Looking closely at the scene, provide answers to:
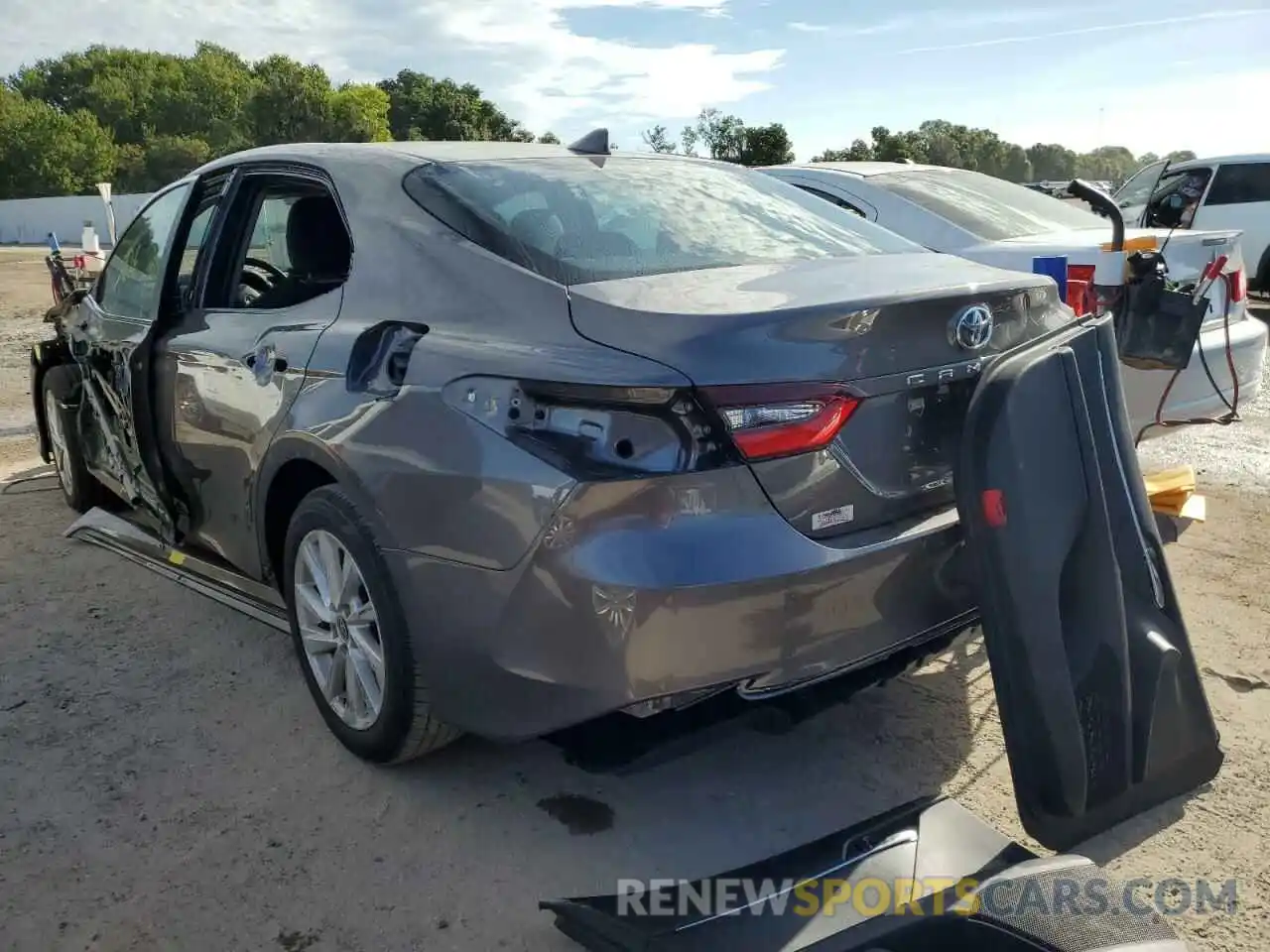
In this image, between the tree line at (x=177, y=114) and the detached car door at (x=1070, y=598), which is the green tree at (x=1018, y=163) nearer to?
the tree line at (x=177, y=114)

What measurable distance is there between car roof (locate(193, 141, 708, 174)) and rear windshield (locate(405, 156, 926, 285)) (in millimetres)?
67

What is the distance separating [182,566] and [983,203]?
187 inches

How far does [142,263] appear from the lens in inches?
169

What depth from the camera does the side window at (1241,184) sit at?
39.5ft

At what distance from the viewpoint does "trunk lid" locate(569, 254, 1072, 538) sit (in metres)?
2.22

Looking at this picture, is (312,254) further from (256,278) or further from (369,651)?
(369,651)

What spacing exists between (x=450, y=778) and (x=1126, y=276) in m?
3.33

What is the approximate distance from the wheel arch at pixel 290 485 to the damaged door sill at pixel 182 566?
Answer: 0.41 feet

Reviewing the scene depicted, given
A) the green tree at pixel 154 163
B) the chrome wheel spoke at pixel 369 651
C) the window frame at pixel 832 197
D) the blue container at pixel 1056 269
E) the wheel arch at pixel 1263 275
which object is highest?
the green tree at pixel 154 163

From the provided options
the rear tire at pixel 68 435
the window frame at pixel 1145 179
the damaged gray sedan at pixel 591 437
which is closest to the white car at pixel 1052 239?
the damaged gray sedan at pixel 591 437

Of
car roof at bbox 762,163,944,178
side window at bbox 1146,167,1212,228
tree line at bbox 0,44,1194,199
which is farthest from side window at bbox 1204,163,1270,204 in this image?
tree line at bbox 0,44,1194,199

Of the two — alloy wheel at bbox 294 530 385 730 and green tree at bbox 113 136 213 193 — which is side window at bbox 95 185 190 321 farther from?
green tree at bbox 113 136 213 193

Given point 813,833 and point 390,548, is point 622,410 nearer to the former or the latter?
point 390,548

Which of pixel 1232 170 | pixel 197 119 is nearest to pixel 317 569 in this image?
pixel 1232 170
